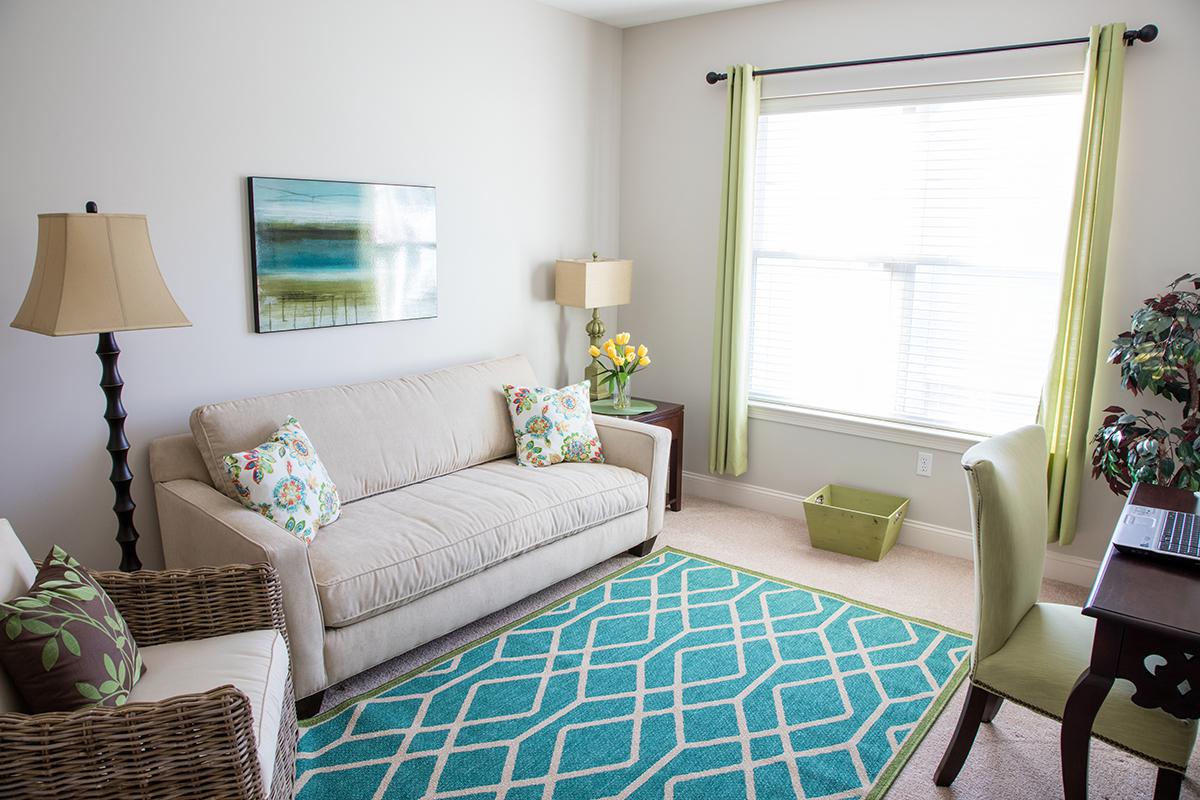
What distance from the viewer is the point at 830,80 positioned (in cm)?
399

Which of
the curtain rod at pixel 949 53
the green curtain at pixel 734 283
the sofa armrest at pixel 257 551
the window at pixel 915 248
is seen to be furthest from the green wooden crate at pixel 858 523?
the sofa armrest at pixel 257 551

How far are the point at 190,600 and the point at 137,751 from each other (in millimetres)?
575

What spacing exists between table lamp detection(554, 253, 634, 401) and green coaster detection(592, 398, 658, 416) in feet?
0.39

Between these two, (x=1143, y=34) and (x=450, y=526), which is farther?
(x=1143, y=34)

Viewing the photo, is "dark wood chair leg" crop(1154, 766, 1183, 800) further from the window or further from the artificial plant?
the window

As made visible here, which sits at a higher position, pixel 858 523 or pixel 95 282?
pixel 95 282

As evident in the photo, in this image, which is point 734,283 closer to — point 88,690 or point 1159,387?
point 1159,387

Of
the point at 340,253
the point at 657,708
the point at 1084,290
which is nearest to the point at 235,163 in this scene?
the point at 340,253

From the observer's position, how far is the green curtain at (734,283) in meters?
4.20

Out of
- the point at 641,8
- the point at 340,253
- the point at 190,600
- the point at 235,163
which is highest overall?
the point at 641,8

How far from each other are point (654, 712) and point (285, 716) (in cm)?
111

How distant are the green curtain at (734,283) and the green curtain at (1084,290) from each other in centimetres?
145

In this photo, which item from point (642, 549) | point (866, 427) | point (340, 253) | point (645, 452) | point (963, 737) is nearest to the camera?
point (963, 737)

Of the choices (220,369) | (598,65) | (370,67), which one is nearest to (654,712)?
(220,369)
